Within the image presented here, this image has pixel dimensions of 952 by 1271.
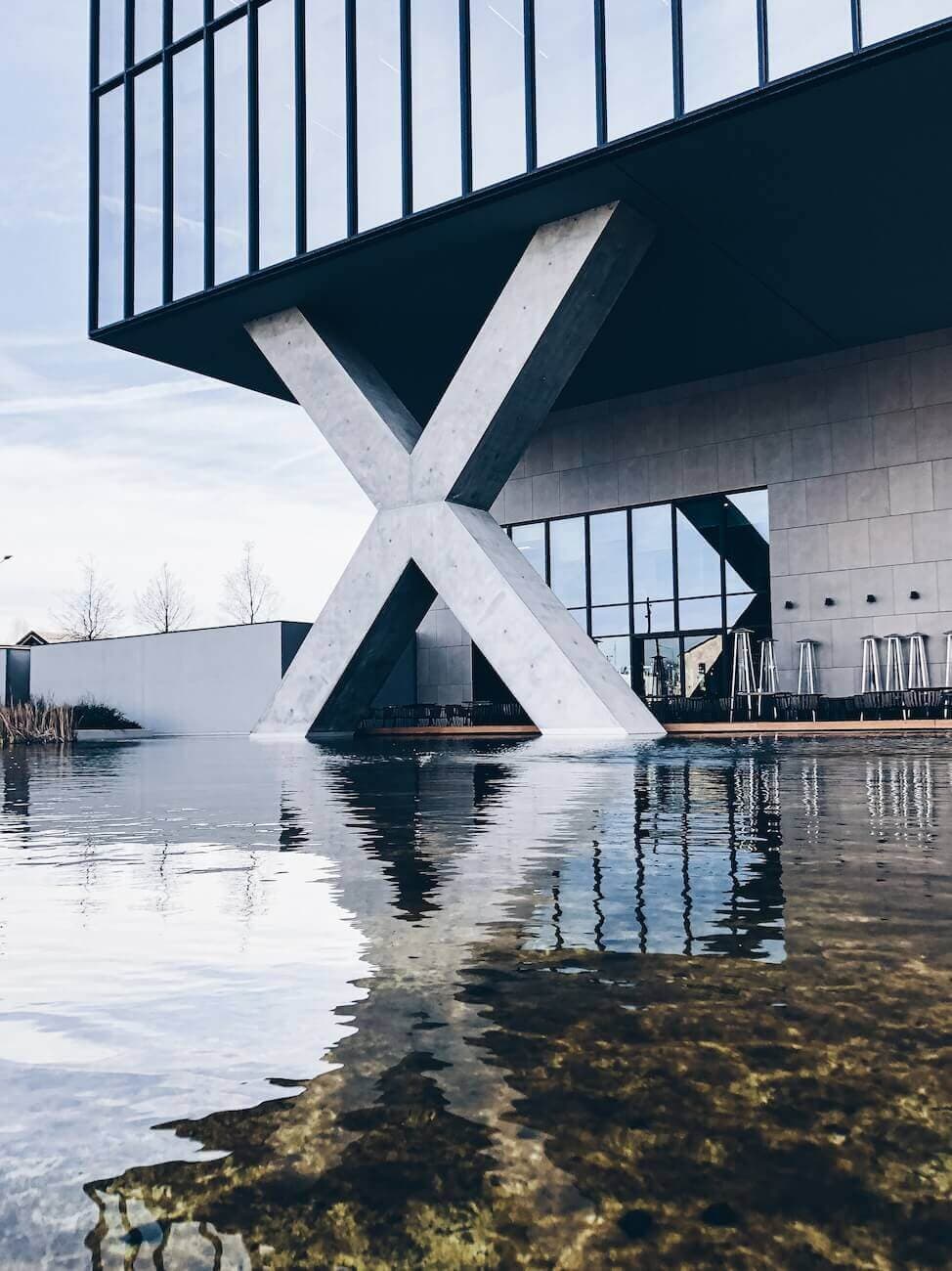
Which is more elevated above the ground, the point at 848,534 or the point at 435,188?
the point at 435,188

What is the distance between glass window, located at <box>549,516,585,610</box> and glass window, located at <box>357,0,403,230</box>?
1264 cm

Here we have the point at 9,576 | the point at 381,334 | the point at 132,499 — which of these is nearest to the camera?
the point at 381,334

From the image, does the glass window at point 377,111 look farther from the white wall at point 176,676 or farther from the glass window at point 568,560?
the glass window at point 568,560

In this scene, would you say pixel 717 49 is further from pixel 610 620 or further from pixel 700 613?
pixel 610 620

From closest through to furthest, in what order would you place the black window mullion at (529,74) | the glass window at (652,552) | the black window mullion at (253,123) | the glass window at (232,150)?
the black window mullion at (529,74) < the black window mullion at (253,123) < the glass window at (232,150) < the glass window at (652,552)

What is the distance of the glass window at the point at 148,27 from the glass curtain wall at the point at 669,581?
48.5 feet

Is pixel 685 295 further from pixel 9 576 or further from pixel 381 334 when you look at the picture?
pixel 9 576

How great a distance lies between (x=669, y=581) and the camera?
2744 cm

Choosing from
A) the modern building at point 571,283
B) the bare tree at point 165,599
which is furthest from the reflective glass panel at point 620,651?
the bare tree at point 165,599

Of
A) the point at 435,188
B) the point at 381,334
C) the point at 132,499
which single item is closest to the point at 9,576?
the point at 132,499

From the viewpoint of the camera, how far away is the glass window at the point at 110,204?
2147cm

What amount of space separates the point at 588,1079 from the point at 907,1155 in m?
0.43

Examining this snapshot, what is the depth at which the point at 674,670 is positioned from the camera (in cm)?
2720

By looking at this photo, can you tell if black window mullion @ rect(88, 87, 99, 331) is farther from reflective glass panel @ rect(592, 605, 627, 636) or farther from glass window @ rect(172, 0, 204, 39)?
reflective glass panel @ rect(592, 605, 627, 636)
